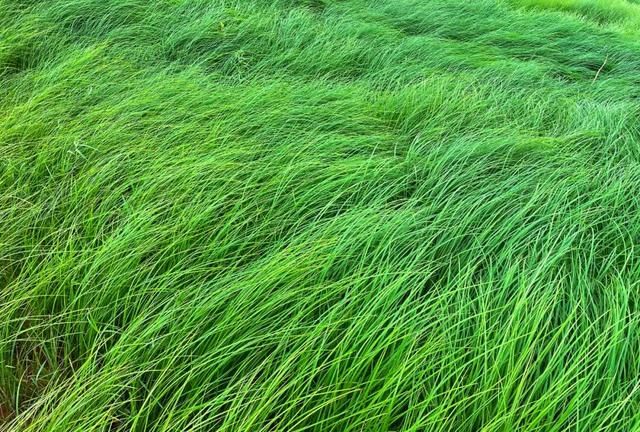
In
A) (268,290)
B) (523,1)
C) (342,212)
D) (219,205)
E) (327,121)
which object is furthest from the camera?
(523,1)

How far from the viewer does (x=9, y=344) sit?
127 centimetres

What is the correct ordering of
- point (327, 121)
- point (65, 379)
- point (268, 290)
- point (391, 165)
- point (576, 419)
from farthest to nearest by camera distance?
point (327, 121)
point (391, 165)
point (268, 290)
point (65, 379)
point (576, 419)

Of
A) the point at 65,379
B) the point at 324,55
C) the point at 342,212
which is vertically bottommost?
the point at 65,379

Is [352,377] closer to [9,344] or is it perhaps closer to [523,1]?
[9,344]

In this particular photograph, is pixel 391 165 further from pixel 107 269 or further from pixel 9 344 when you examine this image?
pixel 9 344

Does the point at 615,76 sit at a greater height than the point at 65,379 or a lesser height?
greater

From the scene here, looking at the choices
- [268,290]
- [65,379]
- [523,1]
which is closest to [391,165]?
[268,290]

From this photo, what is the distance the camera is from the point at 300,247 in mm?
1470

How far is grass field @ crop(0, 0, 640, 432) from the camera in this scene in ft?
3.71

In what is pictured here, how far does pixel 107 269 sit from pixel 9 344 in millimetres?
301

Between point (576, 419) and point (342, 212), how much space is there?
0.95 metres

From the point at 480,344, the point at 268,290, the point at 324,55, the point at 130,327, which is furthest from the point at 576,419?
Answer: the point at 324,55

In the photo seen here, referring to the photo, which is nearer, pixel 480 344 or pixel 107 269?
pixel 480 344

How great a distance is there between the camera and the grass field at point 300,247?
1130mm
